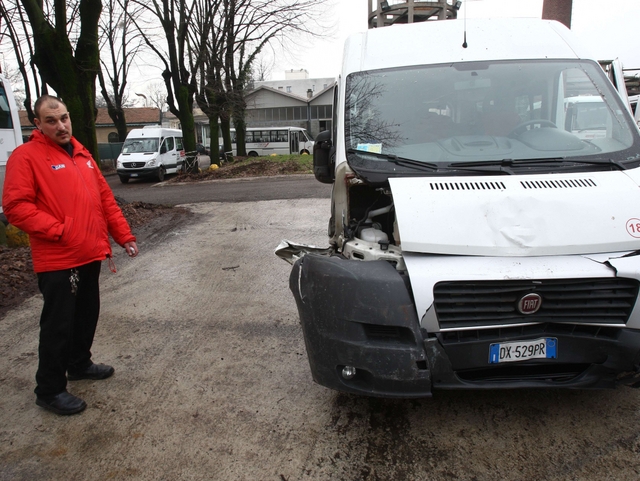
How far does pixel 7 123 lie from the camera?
10.1m

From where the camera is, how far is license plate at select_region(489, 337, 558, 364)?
8.54ft

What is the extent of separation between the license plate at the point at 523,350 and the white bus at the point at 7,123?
10149mm

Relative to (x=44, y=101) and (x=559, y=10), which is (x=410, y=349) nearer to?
(x=44, y=101)

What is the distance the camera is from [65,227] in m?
3.10

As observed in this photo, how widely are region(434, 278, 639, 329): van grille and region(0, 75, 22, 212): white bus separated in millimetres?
9960

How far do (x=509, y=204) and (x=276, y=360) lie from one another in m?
2.13

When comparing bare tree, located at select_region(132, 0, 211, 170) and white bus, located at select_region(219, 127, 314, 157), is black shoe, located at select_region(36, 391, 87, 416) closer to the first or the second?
bare tree, located at select_region(132, 0, 211, 170)

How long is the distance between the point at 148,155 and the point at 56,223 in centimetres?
2009

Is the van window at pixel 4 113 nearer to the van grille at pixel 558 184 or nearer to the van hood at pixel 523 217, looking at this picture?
the van hood at pixel 523 217

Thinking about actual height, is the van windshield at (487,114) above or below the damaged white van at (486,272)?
above

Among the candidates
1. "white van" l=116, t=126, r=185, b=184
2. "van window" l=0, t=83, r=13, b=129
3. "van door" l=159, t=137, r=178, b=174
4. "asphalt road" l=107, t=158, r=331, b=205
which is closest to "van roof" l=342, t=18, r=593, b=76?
"van window" l=0, t=83, r=13, b=129

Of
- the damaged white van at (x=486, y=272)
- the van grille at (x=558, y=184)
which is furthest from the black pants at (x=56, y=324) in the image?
the van grille at (x=558, y=184)

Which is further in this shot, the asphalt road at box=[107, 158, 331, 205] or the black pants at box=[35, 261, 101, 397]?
the asphalt road at box=[107, 158, 331, 205]

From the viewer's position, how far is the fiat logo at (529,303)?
8.34 feet
